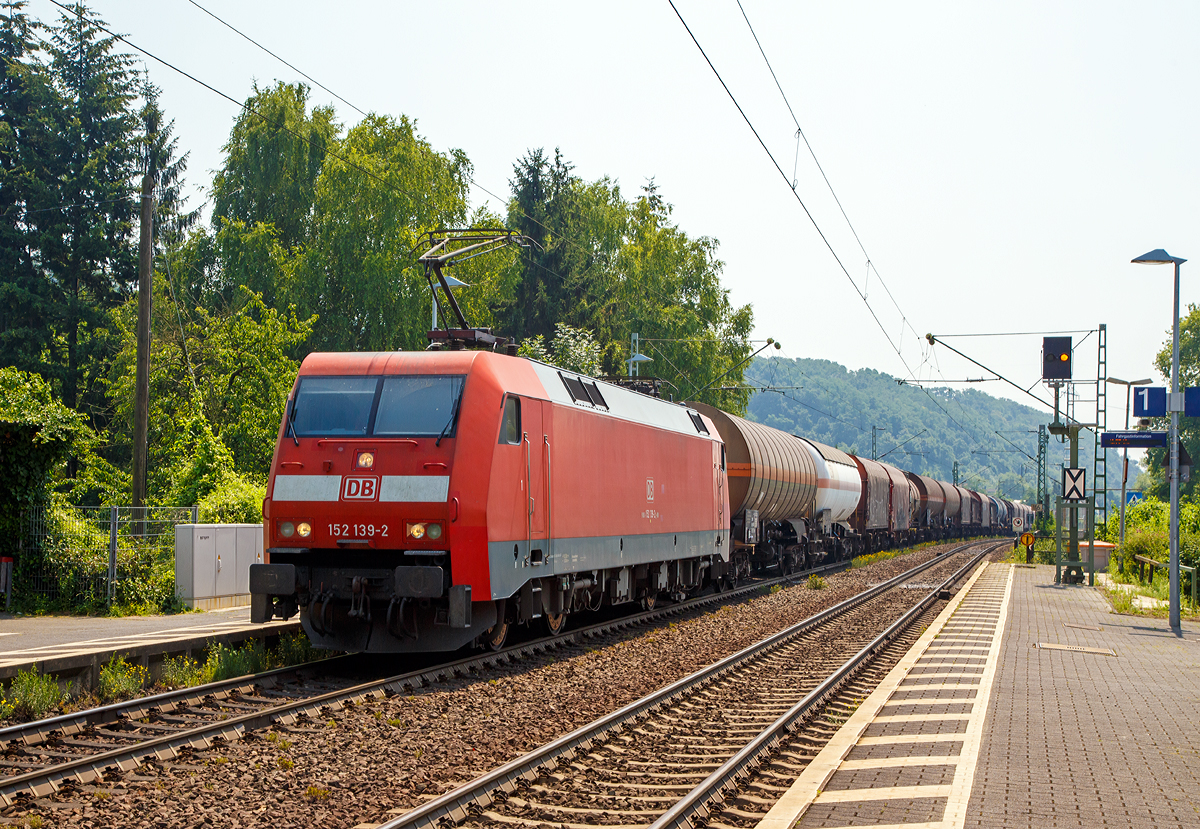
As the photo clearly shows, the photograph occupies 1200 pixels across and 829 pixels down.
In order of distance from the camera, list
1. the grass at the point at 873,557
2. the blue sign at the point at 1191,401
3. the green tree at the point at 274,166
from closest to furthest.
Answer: the blue sign at the point at 1191,401 < the grass at the point at 873,557 < the green tree at the point at 274,166

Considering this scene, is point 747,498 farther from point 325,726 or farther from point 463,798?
point 463,798

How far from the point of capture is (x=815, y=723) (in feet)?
34.0

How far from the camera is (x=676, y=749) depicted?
9.12 metres

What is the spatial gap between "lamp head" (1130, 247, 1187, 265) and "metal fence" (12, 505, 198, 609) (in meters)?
17.1

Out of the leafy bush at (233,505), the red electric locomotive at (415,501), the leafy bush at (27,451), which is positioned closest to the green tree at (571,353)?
the leafy bush at (233,505)

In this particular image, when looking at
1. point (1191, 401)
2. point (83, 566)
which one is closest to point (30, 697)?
point (83, 566)

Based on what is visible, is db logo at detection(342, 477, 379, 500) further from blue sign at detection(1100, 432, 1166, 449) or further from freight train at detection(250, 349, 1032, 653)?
blue sign at detection(1100, 432, 1166, 449)

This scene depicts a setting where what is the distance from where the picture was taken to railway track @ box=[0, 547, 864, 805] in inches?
300

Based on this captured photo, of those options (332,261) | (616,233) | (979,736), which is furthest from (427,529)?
(616,233)

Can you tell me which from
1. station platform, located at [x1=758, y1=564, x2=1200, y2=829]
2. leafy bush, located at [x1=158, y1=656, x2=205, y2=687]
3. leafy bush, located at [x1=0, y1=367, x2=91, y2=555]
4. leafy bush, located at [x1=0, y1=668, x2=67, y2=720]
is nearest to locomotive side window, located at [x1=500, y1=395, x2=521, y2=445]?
leafy bush, located at [x1=158, y1=656, x2=205, y2=687]

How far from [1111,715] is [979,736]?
81.6 inches

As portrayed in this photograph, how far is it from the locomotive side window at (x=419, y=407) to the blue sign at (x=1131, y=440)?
54.6 feet

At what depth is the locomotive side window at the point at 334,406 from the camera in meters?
12.2

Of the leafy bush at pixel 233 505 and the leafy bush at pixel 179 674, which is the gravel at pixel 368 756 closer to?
the leafy bush at pixel 179 674
